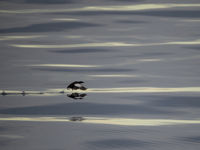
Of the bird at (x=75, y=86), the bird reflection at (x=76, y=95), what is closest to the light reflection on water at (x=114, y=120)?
the bird reflection at (x=76, y=95)

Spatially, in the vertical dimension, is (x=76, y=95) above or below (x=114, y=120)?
above

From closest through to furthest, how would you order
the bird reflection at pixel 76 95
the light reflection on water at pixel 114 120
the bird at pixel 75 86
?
the light reflection on water at pixel 114 120, the bird reflection at pixel 76 95, the bird at pixel 75 86

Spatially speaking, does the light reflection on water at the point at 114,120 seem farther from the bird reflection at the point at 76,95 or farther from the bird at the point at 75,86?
the bird at the point at 75,86

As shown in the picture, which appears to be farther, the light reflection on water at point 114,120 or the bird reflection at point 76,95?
the bird reflection at point 76,95

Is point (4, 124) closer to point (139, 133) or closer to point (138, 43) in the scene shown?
point (139, 133)

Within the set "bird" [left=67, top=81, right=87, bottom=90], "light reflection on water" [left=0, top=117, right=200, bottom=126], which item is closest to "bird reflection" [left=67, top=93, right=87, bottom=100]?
"bird" [left=67, top=81, right=87, bottom=90]

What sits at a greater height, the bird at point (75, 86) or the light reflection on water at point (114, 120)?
the bird at point (75, 86)

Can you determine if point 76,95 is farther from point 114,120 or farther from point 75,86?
point 114,120

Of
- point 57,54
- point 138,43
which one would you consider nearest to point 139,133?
point 57,54

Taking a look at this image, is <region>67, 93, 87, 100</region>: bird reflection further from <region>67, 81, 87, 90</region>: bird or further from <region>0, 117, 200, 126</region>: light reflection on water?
<region>0, 117, 200, 126</region>: light reflection on water

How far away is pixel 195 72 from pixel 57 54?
3.78 metres

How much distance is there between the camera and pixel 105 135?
277 inches

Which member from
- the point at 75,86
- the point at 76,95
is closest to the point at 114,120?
the point at 76,95

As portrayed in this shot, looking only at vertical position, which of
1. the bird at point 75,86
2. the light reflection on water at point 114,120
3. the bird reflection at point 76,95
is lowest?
the light reflection on water at point 114,120
